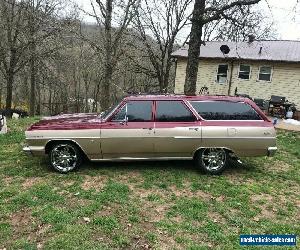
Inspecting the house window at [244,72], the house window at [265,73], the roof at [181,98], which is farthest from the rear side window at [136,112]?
the house window at [244,72]

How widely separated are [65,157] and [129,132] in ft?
4.82

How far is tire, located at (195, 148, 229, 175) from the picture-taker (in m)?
8.13

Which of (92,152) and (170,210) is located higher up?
(92,152)

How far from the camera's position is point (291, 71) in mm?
20984

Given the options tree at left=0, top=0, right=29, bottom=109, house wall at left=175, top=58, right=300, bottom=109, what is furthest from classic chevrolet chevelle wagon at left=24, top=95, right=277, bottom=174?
tree at left=0, top=0, right=29, bottom=109

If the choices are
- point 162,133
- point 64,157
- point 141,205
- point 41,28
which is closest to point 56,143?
point 64,157

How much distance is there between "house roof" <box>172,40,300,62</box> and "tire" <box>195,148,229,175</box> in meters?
13.6

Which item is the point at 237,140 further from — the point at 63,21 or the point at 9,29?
the point at 9,29

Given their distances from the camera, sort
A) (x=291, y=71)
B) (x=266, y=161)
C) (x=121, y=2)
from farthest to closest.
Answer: (x=291, y=71) < (x=121, y=2) < (x=266, y=161)

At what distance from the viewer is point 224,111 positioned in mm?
8141

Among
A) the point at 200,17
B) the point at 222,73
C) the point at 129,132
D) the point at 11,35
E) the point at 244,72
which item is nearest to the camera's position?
the point at 129,132

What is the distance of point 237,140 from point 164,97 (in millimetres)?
1841

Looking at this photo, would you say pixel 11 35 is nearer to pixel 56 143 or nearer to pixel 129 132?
pixel 56 143

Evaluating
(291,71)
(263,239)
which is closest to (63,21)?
(291,71)
